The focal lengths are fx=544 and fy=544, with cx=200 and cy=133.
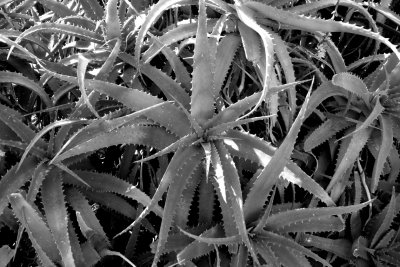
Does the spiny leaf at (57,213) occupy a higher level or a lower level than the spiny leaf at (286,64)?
lower

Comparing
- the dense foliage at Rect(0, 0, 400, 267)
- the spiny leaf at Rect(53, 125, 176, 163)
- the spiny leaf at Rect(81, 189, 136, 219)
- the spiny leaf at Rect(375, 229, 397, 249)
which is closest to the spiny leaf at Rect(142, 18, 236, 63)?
the dense foliage at Rect(0, 0, 400, 267)

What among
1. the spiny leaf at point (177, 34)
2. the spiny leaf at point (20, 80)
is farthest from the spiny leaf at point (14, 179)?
the spiny leaf at point (177, 34)

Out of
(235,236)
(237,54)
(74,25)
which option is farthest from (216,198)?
(74,25)

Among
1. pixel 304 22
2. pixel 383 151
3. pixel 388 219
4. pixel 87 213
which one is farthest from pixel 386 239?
pixel 87 213

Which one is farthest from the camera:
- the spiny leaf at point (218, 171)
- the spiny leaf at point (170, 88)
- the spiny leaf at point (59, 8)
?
the spiny leaf at point (59, 8)

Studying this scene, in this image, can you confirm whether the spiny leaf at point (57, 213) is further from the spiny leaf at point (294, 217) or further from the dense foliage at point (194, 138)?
the spiny leaf at point (294, 217)

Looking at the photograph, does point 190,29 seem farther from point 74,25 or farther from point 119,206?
point 119,206
